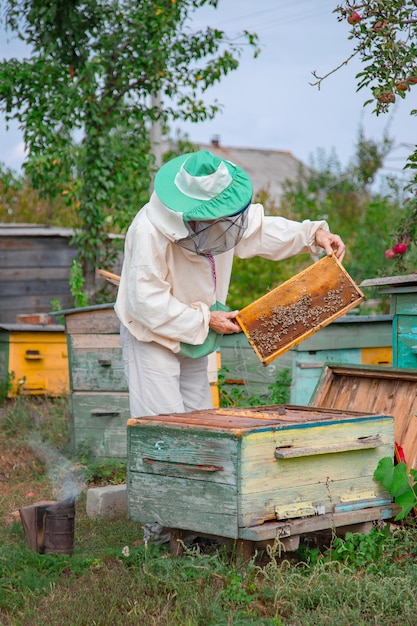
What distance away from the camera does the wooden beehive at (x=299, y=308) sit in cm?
406

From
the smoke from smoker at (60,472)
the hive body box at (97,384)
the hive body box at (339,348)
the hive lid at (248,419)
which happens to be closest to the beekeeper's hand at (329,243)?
the hive lid at (248,419)

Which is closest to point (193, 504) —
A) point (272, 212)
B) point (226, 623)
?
point (226, 623)

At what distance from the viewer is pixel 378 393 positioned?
4508 millimetres

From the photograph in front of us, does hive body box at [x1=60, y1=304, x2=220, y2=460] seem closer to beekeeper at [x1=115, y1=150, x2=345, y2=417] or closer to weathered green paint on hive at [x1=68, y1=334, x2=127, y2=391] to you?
weathered green paint on hive at [x1=68, y1=334, x2=127, y2=391]

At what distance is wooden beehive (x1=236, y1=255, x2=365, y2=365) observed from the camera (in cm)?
406

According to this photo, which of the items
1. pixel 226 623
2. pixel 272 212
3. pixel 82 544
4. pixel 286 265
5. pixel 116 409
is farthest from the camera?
pixel 272 212

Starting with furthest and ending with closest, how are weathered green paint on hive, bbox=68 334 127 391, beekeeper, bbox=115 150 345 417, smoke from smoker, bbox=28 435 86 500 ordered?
weathered green paint on hive, bbox=68 334 127 391 < smoke from smoker, bbox=28 435 86 500 < beekeeper, bbox=115 150 345 417

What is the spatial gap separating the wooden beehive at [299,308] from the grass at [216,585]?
0.94 m

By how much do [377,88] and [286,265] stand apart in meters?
6.01

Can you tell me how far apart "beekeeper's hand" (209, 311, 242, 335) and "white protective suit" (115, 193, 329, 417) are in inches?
1.8

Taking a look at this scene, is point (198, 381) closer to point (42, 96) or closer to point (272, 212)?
point (42, 96)

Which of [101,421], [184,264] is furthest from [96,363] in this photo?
[184,264]

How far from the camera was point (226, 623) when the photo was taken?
9.89 ft

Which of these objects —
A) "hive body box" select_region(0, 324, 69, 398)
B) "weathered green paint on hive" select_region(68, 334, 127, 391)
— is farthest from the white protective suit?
"hive body box" select_region(0, 324, 69, 398)
